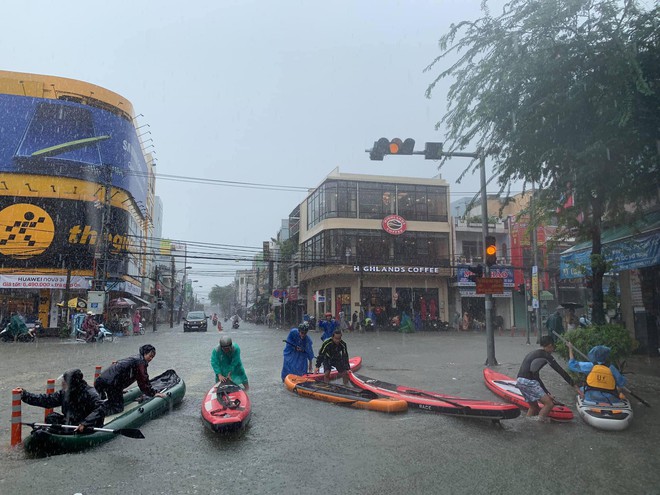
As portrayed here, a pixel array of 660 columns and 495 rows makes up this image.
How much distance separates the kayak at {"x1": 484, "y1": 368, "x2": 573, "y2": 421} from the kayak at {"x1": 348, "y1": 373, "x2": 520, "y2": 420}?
0.64 meters

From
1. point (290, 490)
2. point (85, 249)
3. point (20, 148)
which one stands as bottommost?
point (290, 490)

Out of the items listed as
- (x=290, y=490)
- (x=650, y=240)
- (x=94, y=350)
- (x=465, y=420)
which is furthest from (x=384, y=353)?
(x=290, y=490)

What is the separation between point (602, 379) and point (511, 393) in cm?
217

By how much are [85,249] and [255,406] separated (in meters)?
31.3

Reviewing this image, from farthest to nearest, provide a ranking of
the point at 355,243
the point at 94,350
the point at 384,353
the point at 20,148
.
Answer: the point at 355,243 < the point at 20,148 < the point at 94,350 < the point at 384,353

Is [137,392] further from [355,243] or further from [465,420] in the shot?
[355,243]

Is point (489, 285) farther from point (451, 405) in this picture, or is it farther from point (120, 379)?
point (120, 379)

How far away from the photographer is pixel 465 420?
762 centimetres

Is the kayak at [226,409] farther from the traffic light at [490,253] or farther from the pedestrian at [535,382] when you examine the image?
the traffic light at [490,253]

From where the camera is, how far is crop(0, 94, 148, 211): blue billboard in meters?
35.3

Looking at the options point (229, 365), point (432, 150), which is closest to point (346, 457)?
point (229, 365)

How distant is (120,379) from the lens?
281 inches

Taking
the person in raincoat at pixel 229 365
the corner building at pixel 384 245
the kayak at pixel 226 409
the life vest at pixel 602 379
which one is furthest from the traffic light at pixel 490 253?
the corner building at pixel 384 245

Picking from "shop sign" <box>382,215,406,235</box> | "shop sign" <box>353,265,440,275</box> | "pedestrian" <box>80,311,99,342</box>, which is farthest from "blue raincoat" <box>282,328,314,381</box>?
"shop sign" <box>382,215,406,235</box>
